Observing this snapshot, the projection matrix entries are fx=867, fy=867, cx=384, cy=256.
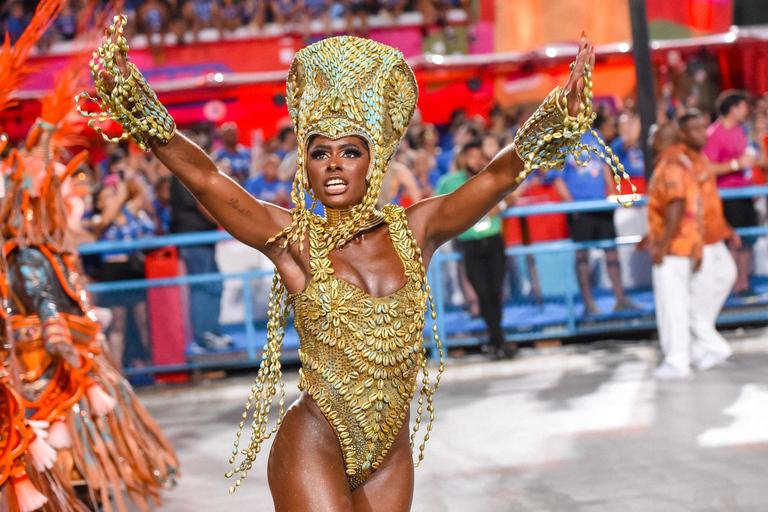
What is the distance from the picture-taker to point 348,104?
246 centimetres

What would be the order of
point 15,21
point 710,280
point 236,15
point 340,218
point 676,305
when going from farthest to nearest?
point 236,15, point 15,21, point 710,280, point 676,305, point 340,218

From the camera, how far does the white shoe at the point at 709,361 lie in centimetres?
677

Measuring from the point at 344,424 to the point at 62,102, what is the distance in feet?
9.03

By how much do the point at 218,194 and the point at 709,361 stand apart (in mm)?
5355

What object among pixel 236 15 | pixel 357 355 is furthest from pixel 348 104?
pixel 236 15

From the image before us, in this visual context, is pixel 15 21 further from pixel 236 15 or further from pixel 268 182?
pixel 268 182

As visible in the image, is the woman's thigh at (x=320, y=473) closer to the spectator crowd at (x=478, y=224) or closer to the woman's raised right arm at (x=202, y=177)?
the woman's raised right arm at (x=202, y=177)

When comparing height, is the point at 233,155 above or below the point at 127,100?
above

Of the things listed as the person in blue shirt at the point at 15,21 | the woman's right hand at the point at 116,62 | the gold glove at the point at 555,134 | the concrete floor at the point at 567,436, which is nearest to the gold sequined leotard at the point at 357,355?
the gold glove at the point at 555,134

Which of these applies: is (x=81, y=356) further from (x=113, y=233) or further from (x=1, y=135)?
(x=113, y=233)

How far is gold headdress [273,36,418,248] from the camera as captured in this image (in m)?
2.47

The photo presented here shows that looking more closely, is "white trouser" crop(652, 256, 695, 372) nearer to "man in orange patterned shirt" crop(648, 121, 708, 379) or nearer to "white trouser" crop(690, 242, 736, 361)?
"man in orange patterned shirt" crop(648, 121, 708, 379)

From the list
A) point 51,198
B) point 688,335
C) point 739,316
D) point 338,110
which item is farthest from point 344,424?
point 739,316

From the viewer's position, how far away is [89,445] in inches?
167
